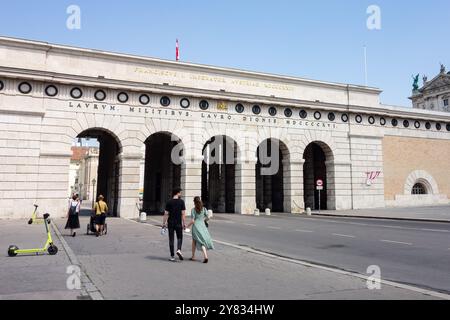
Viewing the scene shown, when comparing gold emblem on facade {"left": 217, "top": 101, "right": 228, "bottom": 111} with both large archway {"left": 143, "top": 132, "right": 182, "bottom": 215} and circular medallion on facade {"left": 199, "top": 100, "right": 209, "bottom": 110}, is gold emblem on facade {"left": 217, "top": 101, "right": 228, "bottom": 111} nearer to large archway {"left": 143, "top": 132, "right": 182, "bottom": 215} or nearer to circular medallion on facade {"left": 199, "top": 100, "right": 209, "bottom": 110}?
circular medallion on facade {"left": 199, "top": 100, "right": 209, "bottom": 110}

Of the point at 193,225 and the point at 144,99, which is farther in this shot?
the point at 144,99

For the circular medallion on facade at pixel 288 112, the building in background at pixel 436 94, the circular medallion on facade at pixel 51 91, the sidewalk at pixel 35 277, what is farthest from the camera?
the building in background at pixel 436 94

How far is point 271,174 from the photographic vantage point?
3866cm

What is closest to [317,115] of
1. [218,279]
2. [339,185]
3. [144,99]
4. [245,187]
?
[339,185]

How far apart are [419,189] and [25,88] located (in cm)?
3854

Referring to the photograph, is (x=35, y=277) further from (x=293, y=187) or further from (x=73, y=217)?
(x=293, y=187)

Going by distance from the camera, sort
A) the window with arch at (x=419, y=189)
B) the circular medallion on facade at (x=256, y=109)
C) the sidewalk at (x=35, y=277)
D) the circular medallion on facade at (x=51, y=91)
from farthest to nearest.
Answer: the window with arch at (x=419, y=189) < the circular medallion on facade at (x=256, y=109) < the circular medallion on facade at (x=51, y=91) < the sidewalk at (x=35, y=277)

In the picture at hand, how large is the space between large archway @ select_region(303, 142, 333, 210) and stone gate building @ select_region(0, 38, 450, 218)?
11cm

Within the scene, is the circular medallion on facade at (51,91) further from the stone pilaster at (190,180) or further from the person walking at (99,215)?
the person walking at (99,215)

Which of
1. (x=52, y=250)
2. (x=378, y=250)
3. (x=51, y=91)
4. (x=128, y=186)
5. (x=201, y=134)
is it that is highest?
(x=51, y=91)

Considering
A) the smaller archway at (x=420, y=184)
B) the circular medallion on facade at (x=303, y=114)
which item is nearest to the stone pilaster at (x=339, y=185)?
the circular medallion on facade at (x=303, y=114)

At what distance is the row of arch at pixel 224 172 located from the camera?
34.5m
